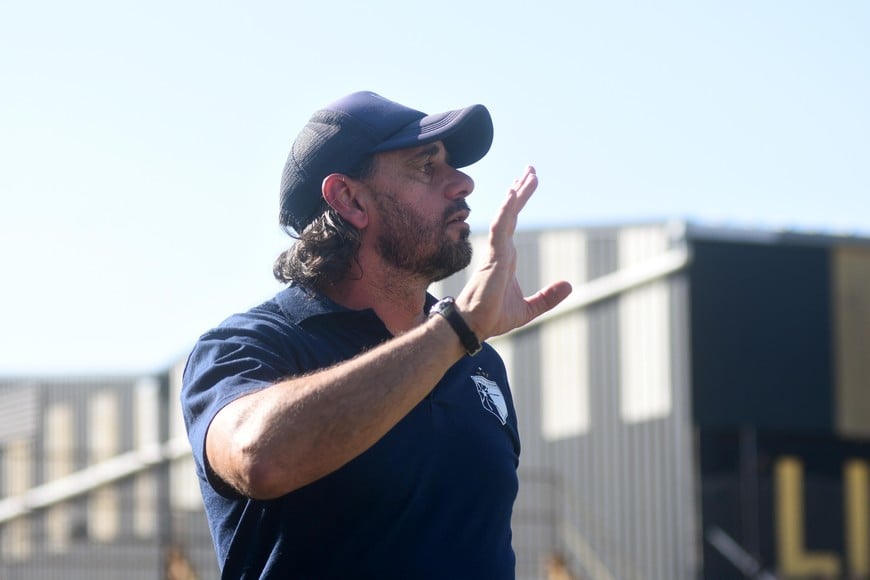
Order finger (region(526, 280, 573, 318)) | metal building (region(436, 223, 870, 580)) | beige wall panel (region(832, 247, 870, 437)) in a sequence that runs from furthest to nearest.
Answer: beige wall panel (region(832, 247, 870, 437)) → metal building (region(436, 223, 870, 580)) → finger (region(526, 280, 573, 318))

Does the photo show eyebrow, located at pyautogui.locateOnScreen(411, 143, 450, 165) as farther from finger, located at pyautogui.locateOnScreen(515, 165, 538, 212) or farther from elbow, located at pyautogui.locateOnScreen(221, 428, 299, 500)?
elbow, located at pyautogui.locateOnScreen(221, 428, 299, 500)

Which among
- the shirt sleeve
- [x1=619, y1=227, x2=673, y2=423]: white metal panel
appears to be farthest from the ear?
[x1=619, y1=227, x2=673, y2=423]: white metal panel

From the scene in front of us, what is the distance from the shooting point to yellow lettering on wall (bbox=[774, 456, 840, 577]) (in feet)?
52.7

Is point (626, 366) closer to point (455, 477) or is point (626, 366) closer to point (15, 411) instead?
point (15, 411)

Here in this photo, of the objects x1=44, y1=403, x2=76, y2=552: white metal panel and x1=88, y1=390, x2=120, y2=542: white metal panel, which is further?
x1=44, y1=403, x2=76, y2=552: white metal panel

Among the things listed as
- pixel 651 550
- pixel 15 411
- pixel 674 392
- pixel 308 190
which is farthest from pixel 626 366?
pixel 308 190

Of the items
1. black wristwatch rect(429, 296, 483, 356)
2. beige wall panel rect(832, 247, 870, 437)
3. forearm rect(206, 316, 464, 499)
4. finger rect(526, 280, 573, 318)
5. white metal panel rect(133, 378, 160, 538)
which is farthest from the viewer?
white metal panel rect(133, 378, 160, 538)

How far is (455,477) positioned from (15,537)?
61.6 feet

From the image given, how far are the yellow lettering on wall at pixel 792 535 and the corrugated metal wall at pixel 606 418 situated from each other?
3.60 feet

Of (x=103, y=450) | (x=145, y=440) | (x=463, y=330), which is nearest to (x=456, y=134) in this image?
(x=463, y=330)

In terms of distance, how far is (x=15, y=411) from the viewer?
20234 millimetres

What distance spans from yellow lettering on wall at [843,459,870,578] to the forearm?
14810mm

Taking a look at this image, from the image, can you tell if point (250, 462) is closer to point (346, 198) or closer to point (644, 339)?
point (346, 198)

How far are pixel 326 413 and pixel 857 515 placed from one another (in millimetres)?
15145
